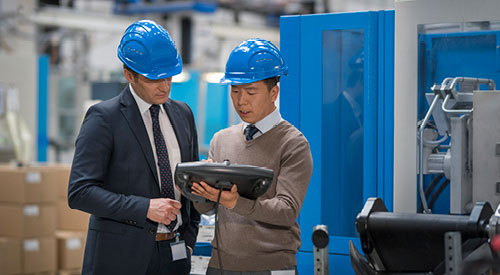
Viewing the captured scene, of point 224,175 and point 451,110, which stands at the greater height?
point 451,110

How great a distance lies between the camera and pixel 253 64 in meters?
2.03

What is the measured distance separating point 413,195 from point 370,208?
693mm

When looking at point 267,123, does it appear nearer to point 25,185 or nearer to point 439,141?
point 439,141

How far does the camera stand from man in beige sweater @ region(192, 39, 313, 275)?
1.91 meters

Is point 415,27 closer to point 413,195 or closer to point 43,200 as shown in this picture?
point 413,195

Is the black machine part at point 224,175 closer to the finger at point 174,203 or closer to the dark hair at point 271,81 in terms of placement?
the finger at point 174,203

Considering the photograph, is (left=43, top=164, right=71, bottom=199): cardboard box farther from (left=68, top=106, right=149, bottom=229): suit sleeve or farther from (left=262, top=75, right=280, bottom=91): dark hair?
(left=262, top=75, right=280, bottom=91): dark hair

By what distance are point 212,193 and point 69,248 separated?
4328 mm

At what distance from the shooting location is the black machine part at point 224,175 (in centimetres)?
170

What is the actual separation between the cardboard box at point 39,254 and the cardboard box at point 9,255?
0.05 m

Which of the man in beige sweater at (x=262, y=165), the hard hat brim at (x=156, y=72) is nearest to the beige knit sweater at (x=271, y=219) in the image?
the man in beige sweater at (x=262, y=165)

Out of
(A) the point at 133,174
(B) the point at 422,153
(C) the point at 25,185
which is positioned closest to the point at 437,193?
(B) the point at 422,153

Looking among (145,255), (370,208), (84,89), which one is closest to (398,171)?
(370,208)

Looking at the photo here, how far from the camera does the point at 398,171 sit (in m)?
2.58
